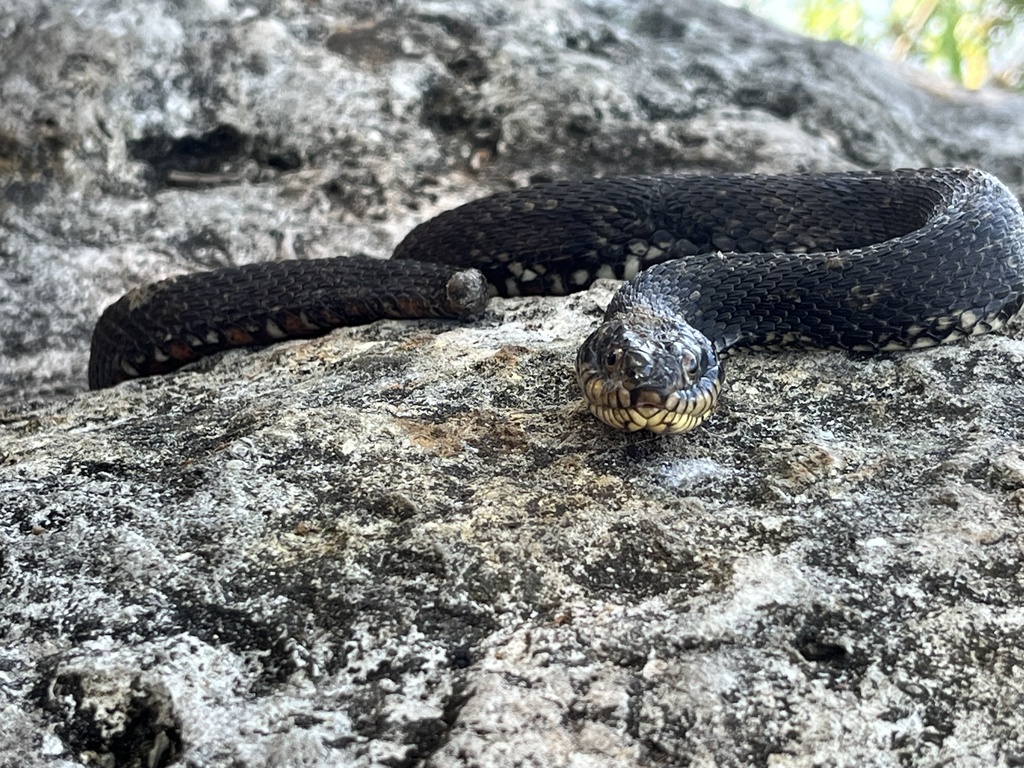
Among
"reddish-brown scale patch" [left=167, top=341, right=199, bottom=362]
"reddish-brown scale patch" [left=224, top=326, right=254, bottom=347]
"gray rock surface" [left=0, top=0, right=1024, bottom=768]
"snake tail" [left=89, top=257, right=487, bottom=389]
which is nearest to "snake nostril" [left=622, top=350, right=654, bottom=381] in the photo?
"gray rock surface" [left=0, top=0, right=1024, bottom=768]

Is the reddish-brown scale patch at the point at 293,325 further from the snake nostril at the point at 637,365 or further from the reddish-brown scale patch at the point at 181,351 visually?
the snake nostril at the point at 637,365

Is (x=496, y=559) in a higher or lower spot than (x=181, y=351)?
higher

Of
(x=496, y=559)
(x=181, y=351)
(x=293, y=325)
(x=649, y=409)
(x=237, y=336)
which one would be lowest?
(x=181, y=351)

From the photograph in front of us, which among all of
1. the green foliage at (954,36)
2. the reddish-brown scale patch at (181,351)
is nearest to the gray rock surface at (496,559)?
the reddish-brown scale patch at (181,351)

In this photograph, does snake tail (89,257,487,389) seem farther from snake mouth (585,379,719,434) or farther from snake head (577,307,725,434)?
snake mouth (585,379,719,434)

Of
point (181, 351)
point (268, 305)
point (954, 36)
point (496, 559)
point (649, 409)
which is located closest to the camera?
point (496, 559)

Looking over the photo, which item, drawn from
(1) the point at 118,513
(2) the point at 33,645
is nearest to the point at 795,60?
(1) the point at 118,513

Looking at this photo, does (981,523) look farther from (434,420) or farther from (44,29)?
(44,29)

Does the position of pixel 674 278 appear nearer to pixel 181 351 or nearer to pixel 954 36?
pixel 181 351

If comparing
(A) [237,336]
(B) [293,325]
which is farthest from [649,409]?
(A) [237,336]
